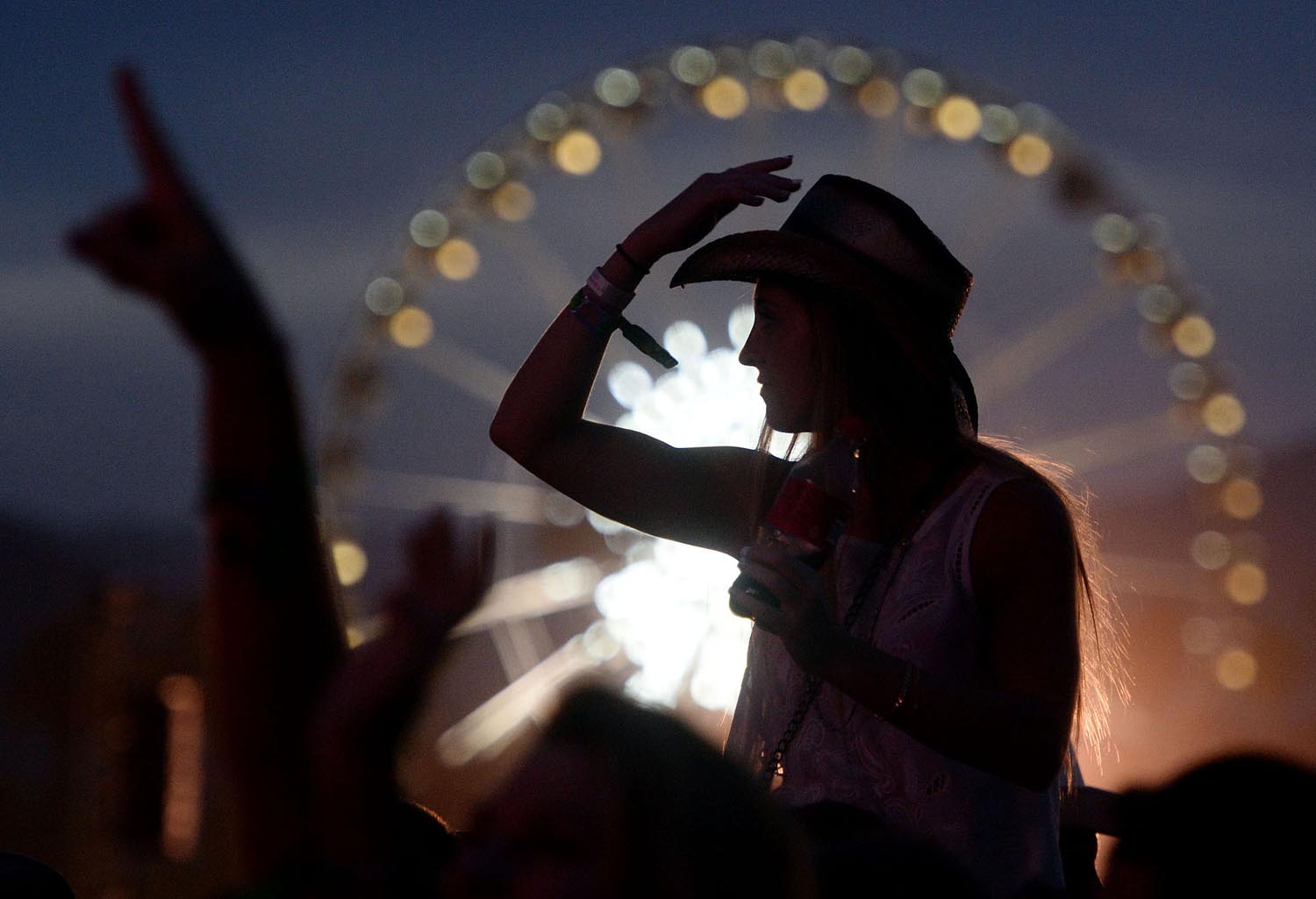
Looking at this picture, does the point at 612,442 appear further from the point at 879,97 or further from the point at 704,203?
the point at 879,97

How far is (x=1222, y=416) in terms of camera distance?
15.7m

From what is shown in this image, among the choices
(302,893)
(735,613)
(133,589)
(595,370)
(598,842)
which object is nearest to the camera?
(302,893)

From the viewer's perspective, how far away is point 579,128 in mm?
14477

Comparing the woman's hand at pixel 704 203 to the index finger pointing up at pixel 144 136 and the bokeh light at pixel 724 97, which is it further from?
the bokeh light at pixel 724 97

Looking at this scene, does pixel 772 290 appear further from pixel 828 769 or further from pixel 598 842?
pixel 598 842

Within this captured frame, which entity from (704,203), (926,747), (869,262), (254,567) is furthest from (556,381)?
(254,567)

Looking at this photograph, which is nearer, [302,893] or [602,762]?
[302,893]

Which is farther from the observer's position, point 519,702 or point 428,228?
point 519,702

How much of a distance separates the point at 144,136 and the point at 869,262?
5.33 ft

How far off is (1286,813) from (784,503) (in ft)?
2.97

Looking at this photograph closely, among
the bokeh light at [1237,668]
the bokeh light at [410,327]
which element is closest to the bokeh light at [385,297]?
the bokeh light at [410,327]

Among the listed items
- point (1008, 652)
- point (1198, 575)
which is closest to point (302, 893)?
point (1008, 652)

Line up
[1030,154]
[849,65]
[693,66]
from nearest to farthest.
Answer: [693,66]
[849,65]
[1030,154]

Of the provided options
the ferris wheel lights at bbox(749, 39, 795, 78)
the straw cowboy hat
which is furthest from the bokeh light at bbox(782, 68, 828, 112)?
the straw cowboy hat
